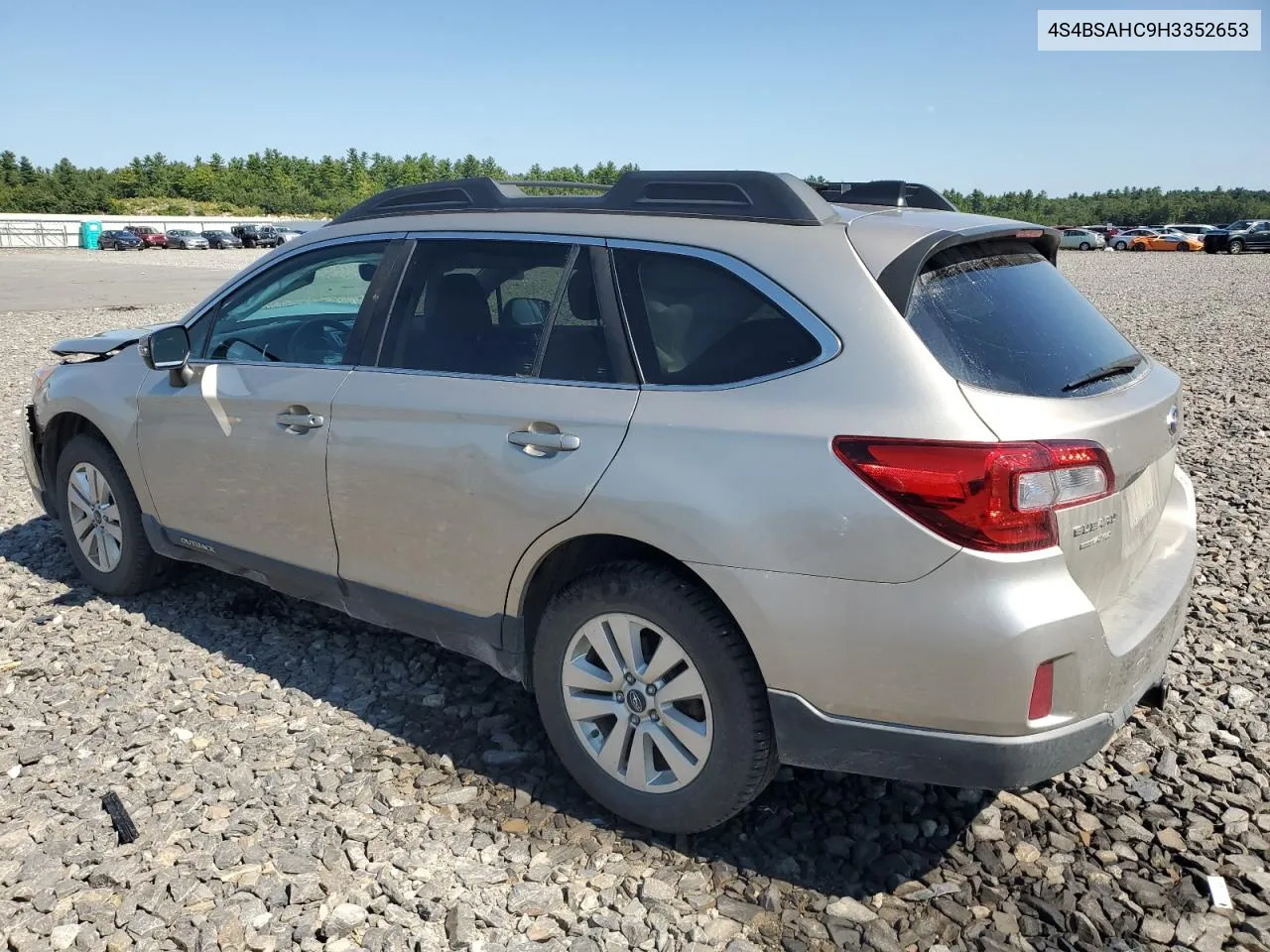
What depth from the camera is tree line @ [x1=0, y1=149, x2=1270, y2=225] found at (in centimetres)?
9256

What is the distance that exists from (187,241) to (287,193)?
151 feet

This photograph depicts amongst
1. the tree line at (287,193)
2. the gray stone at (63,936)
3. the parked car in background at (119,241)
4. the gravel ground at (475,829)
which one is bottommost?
the gray stone at (63,936)

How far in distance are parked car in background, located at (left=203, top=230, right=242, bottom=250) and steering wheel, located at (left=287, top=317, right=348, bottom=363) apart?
208 feet

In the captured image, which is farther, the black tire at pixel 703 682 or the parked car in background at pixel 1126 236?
the parked car in background at pixel 1126 236

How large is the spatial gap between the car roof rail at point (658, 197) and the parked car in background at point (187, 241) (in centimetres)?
6488

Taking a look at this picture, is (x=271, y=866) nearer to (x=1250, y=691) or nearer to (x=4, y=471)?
(x=1250, y=691)

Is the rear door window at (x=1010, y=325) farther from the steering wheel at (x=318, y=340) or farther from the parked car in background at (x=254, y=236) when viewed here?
the parked car in background at (x=254, y=236)

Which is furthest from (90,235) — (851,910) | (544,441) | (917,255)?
(851,910)

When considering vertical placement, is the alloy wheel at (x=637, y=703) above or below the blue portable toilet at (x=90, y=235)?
below

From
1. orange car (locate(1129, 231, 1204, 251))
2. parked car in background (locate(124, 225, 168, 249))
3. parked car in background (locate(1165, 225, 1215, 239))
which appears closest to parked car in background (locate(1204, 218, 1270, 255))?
orange car (locate(1129, 231, 1204, 251))

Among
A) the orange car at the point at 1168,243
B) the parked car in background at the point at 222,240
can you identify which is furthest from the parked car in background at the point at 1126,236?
the parked car in background at the point at 222,240

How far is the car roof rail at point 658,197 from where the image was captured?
2.91 m

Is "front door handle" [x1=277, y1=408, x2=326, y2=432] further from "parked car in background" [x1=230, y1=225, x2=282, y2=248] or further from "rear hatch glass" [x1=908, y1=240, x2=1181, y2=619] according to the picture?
"parked car in background" [x1=230, y1=225, x2=282, y2=248]

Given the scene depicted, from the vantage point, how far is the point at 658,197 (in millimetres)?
3158
